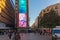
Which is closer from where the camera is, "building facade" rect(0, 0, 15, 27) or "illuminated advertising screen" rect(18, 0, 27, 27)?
"building facade" rect(0, 0, 15, 27)

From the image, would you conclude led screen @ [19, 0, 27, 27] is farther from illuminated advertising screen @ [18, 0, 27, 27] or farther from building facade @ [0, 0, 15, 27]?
building facade @ [0, 0, 15, 27]

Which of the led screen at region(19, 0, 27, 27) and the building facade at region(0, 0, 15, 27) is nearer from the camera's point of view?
the building facade at region(0, 0, 15, 27)

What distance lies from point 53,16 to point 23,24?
5712cm

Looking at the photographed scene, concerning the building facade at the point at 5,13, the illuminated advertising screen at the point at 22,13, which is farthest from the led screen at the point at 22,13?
the building facade at the point at 5,13

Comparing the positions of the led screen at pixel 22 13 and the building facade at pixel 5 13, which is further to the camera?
the led screen at pixel 22 13

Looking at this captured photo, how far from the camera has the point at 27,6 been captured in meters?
165

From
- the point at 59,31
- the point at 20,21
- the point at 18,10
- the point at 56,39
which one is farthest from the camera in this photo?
the point at 18,10

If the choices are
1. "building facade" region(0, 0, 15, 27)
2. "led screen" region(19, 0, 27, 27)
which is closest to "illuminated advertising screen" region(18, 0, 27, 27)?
"led screen" region(19, 0, 27, 27)

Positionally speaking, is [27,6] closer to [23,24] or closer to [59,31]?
[23,24]

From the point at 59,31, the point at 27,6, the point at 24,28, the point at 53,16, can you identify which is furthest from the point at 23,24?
the point at 59,31

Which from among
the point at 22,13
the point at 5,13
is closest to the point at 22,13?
the point at 22,13

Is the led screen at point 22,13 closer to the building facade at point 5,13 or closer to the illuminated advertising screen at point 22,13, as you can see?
the illuminated advertising screen at point 22,13

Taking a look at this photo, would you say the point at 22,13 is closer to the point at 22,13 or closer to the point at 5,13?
the point at 22,13

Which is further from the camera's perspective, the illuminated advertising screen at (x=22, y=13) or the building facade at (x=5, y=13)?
the illuminated advertising screen at (x=22, y=13)
